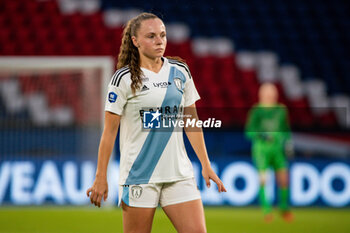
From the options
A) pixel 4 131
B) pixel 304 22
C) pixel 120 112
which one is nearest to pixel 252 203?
pixel 4 131

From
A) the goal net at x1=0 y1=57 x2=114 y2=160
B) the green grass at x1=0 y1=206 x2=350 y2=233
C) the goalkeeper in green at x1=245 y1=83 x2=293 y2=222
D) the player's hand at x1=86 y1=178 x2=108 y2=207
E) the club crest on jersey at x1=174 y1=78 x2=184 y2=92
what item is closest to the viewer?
the player's hand at x1=86 y1=178 x2=108 y2=207

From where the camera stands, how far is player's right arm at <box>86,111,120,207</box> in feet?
9.18

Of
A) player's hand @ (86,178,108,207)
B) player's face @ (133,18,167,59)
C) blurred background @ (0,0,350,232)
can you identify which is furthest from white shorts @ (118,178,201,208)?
blurred background @ (0,0,350,232)

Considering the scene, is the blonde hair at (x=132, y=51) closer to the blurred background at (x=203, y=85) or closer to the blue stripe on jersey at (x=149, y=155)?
the blue stripe on jersey at (x=149, y=155)

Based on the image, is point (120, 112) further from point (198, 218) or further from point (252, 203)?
point (252, 203)

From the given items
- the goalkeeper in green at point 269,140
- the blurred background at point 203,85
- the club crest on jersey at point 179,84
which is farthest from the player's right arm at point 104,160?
the goalkeeper in green at point 269,140

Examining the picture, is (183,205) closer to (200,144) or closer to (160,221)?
(200,144)

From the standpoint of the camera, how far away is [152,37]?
9.33 feet

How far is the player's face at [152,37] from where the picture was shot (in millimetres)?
2840

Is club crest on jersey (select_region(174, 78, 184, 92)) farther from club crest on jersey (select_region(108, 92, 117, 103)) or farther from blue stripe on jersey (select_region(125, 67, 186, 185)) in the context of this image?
club crest on jersey (select_region(108, 92, 117, 103))

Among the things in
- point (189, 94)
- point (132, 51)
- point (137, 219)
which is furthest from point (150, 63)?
point (137, 219)

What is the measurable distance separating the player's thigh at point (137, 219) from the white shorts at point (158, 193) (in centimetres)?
3

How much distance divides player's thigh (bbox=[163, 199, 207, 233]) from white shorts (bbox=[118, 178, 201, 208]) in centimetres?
3

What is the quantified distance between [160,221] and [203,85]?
4.26 metres
